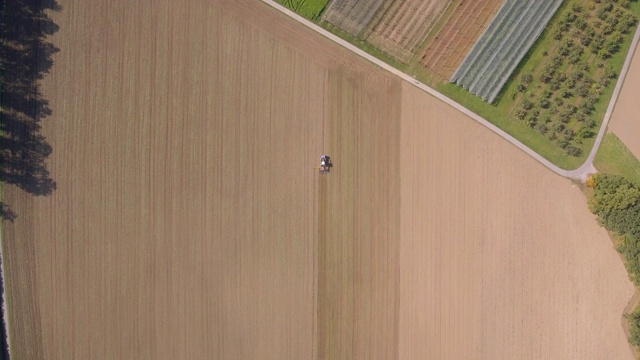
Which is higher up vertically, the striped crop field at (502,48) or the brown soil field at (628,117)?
the striped crop field at (502,48)

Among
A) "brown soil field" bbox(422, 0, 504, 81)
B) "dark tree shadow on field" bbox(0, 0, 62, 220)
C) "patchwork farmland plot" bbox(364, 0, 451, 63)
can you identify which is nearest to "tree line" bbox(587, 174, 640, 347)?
"brown soil field" bbox(422, 0, 504, 81)

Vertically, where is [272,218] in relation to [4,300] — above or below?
above

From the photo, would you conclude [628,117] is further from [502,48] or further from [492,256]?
[492,256]

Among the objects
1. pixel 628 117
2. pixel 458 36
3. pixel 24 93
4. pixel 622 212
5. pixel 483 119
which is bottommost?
pixel 622 212

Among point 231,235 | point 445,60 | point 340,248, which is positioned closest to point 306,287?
point 340,248

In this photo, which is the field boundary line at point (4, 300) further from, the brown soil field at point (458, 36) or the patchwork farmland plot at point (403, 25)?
the brown soil field at point (458, 36)

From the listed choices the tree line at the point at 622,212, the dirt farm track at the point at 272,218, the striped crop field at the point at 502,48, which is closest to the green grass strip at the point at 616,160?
the tree line at the point at 622,212

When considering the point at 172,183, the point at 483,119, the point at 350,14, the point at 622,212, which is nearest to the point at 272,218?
the point at 172,183
